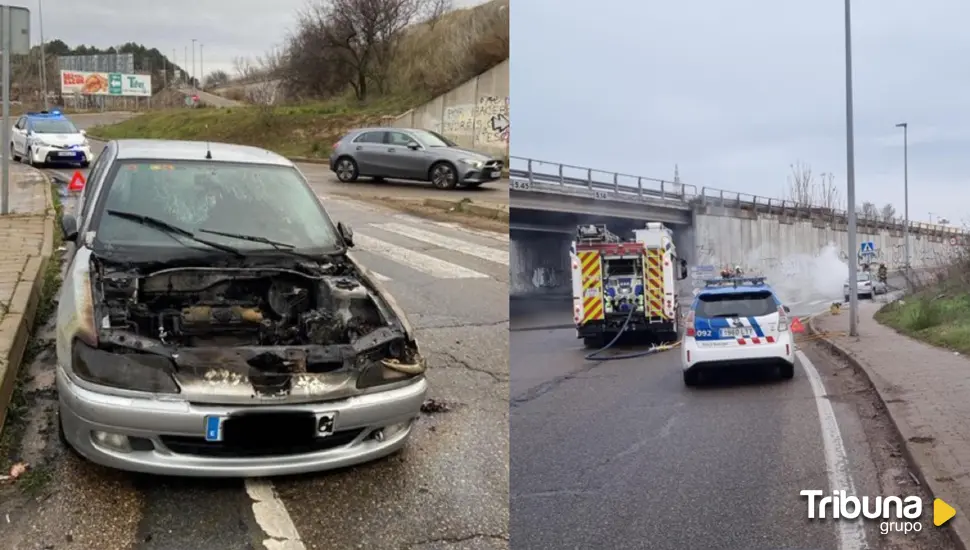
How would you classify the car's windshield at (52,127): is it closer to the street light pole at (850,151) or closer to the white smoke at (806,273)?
the white smoke at (806,273)

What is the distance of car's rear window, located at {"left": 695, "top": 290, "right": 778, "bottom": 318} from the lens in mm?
4303

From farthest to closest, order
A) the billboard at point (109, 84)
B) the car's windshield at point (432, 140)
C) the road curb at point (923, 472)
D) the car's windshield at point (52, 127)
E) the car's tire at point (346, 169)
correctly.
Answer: the billboard at point (109, 84) < the car's windshield at point (52, 127) < the car's tire at point (346, 169) < the car's windshield at point (432, 140) < the road curb at point (923, 472)

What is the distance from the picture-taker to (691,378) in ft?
12.4

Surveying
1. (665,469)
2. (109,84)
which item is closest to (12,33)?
(665,469)

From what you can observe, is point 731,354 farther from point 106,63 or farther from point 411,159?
point 106,63

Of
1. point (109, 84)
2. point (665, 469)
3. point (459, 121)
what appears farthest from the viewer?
point (109, 84)

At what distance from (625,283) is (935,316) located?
168cm

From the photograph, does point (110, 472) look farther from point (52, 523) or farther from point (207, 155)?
point (207, 155)

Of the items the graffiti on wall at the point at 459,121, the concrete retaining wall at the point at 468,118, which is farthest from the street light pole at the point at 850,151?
the graffiti on wall at the point at 459,121

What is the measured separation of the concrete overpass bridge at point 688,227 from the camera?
2.26 meters

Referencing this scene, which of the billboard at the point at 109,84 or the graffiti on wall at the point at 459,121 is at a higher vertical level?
the billboard at the point at 109,84

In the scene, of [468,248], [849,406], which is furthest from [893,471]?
[468,248]

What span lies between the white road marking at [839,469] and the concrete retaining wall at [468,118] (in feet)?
43.3

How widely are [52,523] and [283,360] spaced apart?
3.27 feet
